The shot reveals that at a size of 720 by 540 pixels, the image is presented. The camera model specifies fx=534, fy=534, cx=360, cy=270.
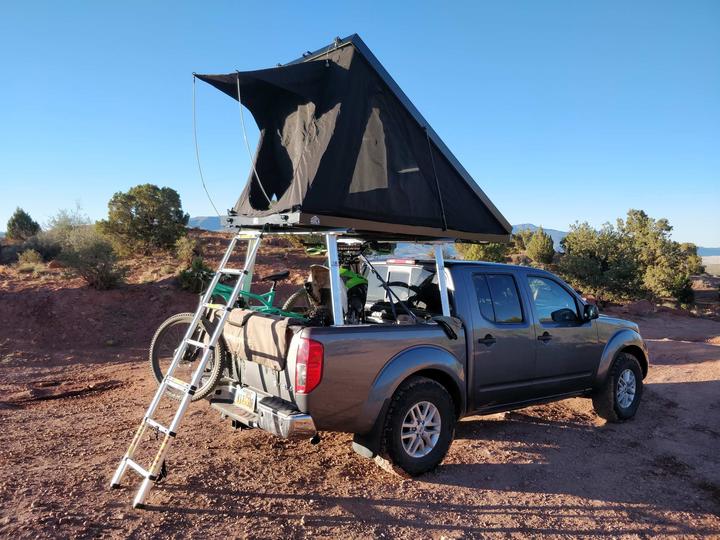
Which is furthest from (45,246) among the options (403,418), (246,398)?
(403,418)

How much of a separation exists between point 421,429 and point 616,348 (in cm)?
314

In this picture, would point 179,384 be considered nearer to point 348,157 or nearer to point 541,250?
point 348,157

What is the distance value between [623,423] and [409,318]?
335 centimetres

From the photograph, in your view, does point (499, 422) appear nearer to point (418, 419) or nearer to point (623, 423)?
point (623, 423)

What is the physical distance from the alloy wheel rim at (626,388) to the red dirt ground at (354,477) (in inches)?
10.7

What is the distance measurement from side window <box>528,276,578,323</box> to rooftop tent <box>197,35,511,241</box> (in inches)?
37.4

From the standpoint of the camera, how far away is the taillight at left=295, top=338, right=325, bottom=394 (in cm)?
388

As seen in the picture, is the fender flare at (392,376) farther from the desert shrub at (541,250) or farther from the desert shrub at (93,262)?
the desert shrub at (541,250)

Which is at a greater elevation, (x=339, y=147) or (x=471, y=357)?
(x=339, y=147)

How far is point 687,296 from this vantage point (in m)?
26.3

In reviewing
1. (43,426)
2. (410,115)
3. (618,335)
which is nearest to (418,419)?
(410,115)

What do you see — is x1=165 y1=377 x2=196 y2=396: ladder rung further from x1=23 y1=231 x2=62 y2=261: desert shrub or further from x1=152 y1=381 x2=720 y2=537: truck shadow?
x1=23 y1=231 x2=62 y2=261: desert shrub

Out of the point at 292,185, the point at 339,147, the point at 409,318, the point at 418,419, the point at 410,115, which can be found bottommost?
the point at 418,419

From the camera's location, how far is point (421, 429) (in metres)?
4.50
